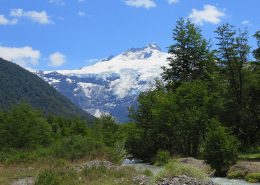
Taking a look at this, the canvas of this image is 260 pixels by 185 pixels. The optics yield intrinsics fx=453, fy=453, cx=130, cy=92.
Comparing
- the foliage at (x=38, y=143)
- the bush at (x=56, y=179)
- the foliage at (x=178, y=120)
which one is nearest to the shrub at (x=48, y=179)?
the bush at (x=56, y=179)

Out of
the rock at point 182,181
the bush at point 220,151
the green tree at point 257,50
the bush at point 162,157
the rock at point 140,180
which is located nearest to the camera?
the rock at point 182,181

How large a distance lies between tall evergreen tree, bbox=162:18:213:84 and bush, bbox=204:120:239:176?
119ft

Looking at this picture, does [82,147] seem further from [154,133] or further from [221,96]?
[221,96]

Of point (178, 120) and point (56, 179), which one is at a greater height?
point (178, 120)

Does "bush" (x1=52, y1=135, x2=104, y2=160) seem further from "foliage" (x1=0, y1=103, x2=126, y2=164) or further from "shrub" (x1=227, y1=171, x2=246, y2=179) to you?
"shrub" (x1=227, y1=171, x2=246, y2=179)

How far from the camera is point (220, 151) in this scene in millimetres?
40875

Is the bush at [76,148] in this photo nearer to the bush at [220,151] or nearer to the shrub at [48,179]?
the bush at [220,151]

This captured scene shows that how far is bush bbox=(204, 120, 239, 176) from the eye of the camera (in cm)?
4097

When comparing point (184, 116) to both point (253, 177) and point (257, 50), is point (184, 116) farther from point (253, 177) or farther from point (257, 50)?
point (253, 177)

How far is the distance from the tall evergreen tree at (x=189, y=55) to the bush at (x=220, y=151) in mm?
36352

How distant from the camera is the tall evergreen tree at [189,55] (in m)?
78.2

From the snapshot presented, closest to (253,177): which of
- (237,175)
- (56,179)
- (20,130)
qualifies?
(237,175)

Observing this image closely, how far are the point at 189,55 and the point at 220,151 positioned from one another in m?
39.2

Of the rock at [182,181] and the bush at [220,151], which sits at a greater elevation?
the bush at [220,151]
